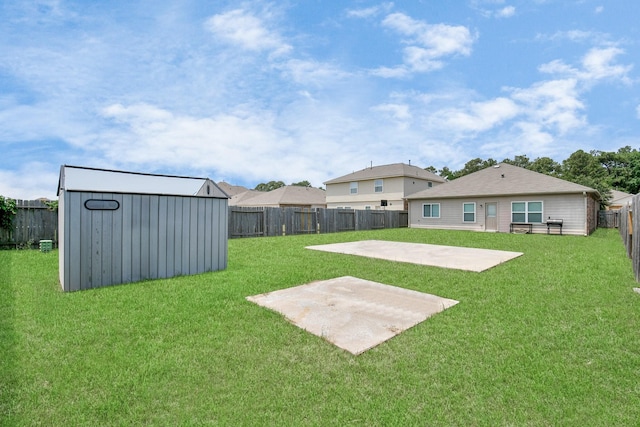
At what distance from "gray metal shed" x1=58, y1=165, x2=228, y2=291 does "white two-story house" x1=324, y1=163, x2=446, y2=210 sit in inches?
873

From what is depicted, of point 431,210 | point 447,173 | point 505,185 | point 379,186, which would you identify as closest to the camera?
point 505,185

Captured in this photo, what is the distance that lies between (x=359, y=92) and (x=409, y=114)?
4.36 meters

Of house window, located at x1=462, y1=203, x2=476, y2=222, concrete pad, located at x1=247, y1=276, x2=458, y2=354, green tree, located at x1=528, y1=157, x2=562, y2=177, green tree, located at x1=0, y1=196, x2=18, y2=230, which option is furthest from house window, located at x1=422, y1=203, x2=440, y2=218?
green tree, located at x1=528, y1=157, x2=562, y2=177

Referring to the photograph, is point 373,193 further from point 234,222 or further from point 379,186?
point 234,222

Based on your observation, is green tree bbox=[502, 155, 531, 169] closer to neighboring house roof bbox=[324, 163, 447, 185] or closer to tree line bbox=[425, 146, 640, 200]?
tree line bbox=[425, 146, 640, 200]

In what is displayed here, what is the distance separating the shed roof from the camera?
22.5 ft

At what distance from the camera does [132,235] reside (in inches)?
212

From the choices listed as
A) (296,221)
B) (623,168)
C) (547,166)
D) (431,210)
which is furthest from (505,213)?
(623,168)

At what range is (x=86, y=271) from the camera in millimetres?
4941

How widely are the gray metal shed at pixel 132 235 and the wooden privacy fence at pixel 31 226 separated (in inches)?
206

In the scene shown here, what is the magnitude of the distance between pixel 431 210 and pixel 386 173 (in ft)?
24.9

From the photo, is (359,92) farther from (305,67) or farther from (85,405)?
(85,405)

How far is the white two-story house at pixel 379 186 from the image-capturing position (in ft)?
91.3

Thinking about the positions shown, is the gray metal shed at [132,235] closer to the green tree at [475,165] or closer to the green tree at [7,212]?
the green tree at [7,212]
